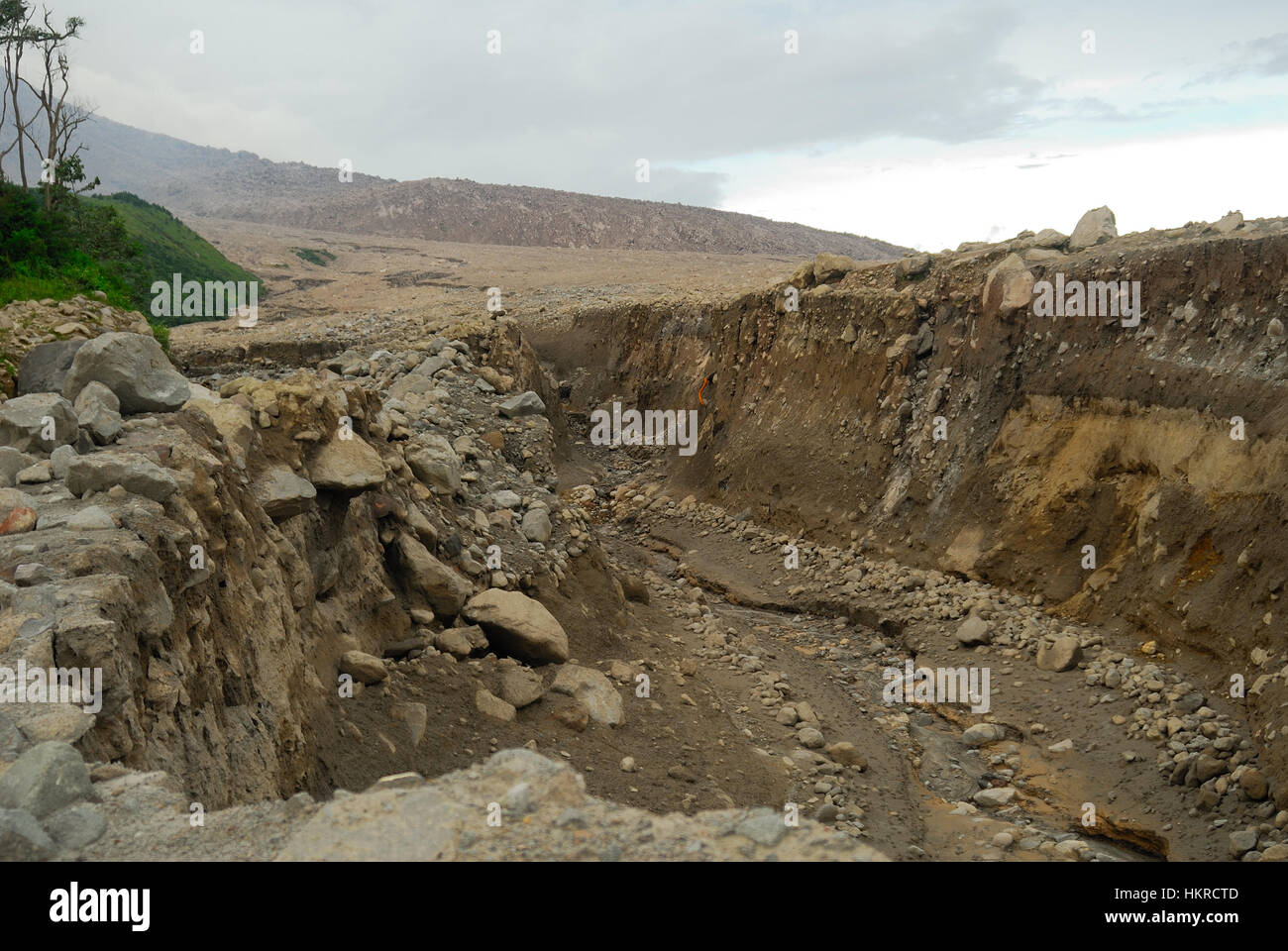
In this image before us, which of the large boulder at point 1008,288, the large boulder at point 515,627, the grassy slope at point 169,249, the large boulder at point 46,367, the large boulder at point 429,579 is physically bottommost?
the large boulder at point 515,627

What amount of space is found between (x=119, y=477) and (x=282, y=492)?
149 centimetres

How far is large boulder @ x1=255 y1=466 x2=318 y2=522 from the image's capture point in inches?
235

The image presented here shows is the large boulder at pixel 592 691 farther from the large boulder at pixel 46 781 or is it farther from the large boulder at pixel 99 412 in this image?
the large boulder at pixel 46 781

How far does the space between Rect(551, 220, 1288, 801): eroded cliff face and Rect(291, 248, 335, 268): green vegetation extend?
124ft

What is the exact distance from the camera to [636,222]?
6662 cm

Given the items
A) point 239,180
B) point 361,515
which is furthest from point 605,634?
point 239,180

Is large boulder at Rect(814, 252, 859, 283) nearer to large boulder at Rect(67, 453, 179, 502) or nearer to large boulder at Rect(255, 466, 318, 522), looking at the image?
large boulder at Rect(255, 466, 318, 522)

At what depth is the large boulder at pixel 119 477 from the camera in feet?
15.0

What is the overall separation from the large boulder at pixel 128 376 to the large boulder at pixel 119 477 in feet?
4.21

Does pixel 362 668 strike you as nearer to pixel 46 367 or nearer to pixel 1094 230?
pixel 46 367

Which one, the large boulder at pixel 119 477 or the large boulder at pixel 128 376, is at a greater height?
the large boulder at pixel 128 376

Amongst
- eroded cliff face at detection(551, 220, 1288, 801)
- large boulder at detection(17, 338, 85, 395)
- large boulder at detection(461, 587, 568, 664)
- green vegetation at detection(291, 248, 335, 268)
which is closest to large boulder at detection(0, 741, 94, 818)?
large boulder at detection(461, 587, 568, 664)

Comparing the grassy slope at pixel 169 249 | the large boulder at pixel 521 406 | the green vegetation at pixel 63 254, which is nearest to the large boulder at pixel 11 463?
the green vegetation at pixel 63 254

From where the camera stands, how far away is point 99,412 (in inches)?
215
